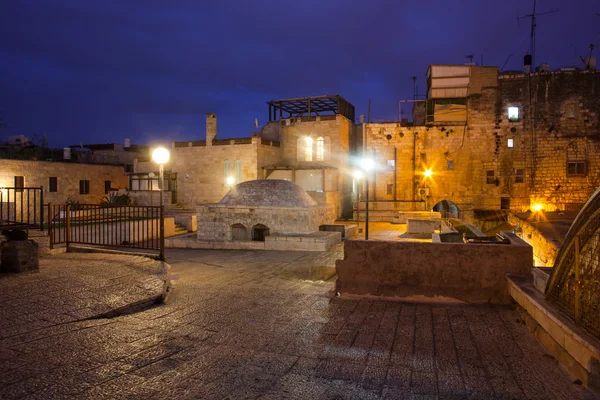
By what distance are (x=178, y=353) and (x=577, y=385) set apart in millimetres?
4087

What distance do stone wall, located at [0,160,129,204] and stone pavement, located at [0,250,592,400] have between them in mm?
27890

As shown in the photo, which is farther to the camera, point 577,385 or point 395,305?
point 395,305

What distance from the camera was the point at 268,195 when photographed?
16516 mm

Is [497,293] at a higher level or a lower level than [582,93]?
lower

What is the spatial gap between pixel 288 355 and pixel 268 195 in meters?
12.1

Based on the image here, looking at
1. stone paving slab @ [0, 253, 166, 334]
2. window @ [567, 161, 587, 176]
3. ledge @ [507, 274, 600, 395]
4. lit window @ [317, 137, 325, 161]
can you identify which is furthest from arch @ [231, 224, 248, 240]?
window @ [567, 161, 587, 176]

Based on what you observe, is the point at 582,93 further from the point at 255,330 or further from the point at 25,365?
the point at 25,365

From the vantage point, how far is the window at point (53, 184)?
30.5 metres

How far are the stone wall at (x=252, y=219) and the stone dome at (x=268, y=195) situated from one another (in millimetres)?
253

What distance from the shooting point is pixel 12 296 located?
6.17 metres

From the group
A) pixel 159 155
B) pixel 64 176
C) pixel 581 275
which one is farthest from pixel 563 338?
pixel 64 176

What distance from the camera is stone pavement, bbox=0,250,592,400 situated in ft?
12.3

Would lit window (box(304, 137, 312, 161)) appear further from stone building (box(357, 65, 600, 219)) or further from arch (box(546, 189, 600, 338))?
arch (box(546, 189, 600, 338))

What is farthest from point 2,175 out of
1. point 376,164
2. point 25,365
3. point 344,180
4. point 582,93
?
point 582,93
